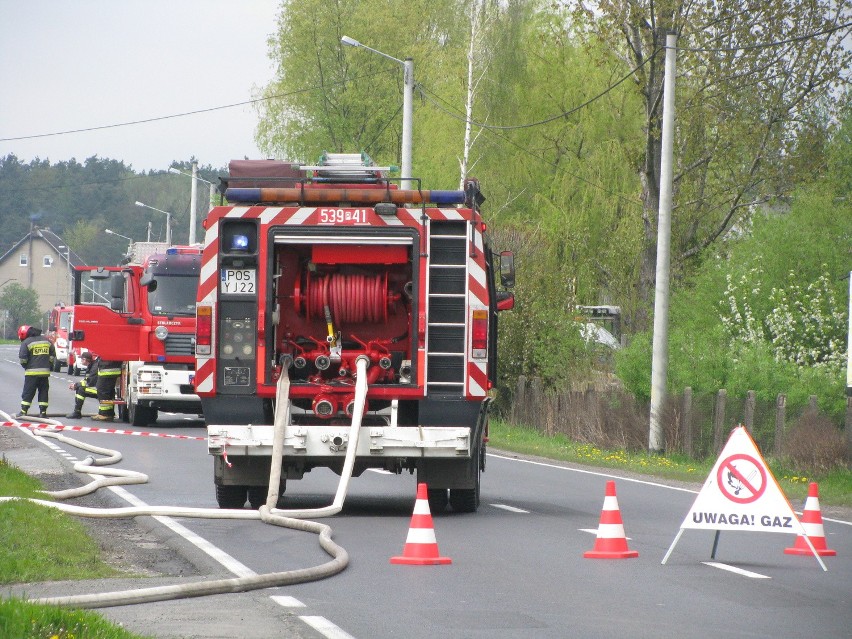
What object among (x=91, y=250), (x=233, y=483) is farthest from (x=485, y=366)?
(x=91, y=250)

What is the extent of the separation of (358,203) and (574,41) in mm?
32082

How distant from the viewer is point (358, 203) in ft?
46.7

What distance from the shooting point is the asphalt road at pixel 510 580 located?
8.20 metres

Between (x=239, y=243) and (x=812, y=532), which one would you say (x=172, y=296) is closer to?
(x=239, y=243)

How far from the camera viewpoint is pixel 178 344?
2884 centimetres

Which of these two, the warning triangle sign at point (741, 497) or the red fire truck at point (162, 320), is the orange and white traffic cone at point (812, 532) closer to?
the warning triangle sign at point (741, 497)

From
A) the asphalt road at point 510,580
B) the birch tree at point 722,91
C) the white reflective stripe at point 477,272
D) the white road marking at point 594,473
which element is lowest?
the white road marking at point 594,473

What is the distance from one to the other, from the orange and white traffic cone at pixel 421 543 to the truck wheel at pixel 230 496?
394 cm

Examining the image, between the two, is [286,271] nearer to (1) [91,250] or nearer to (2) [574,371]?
(2) [574,371]

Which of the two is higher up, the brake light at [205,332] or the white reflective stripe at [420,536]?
the brake light at [205,332]

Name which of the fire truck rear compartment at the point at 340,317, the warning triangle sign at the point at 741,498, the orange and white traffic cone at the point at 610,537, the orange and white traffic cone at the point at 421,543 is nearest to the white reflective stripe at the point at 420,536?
the orange and white traffic cone at the point at 421,543

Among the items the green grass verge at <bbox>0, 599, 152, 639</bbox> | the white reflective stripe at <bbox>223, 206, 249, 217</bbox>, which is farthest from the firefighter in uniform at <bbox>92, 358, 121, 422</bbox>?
the green grass verge at <bbox>0, 599, 152, 639</bbox>

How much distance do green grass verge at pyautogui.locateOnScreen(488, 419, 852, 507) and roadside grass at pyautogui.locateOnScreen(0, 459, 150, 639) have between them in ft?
30.1

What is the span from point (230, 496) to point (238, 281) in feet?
6.81
